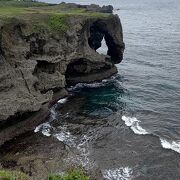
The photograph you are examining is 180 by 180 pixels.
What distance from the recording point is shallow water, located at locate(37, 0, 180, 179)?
38.0 meters

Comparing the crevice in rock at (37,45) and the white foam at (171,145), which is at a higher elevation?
the crevice in rock at (37,45)

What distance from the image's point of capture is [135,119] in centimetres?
5050

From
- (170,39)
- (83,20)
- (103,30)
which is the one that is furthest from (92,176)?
(170,39)

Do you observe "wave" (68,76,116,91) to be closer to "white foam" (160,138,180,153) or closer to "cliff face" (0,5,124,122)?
"cliff face" (0,5,124,122)

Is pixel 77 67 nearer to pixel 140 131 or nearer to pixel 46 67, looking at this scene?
pixel 46 67

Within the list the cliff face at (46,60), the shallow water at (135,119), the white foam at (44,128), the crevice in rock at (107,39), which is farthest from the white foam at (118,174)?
the crevice in rock at (107,39)

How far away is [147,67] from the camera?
78.8 m

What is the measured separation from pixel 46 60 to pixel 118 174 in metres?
24.1

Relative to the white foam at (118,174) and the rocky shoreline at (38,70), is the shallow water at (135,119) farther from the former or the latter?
the rocky shoreline at (38,70)

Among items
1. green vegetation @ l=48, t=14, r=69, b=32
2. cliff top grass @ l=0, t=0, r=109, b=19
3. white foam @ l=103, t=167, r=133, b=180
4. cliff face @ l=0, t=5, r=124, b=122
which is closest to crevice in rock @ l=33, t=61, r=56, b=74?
cliff face @ l=0, t=5, r=124, b=122

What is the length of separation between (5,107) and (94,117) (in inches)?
552

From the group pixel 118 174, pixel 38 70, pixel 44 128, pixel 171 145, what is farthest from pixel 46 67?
pixel 118 174

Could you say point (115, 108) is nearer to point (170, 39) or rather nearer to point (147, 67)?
point (147, 67)

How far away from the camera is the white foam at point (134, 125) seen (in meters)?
46.2
